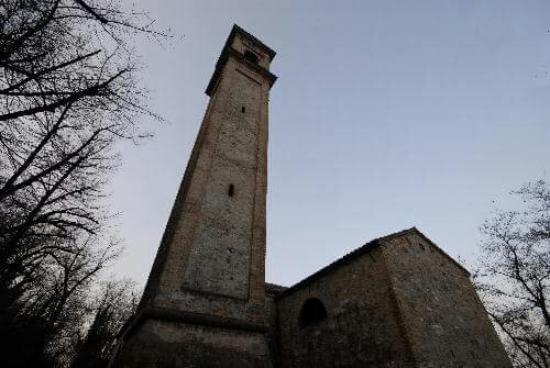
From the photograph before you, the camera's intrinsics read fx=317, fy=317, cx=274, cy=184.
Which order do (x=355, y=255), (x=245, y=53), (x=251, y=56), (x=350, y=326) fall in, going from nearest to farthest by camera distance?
(x=350, y=326), (x=355, y=255), (x=245, y=53), (x=251, y=56)

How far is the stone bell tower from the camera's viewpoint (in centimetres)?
790

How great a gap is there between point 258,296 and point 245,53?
47.9 feet

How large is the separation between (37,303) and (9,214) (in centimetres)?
1377

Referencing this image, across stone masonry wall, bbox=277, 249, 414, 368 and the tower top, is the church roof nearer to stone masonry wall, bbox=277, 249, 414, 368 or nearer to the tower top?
stone masonry wall, bbox=277, 249, 414, 368

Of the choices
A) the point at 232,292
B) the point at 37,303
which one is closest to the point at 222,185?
the point at 232,292

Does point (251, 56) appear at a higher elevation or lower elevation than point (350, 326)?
higher

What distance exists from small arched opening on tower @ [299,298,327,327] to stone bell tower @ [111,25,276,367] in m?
4.52

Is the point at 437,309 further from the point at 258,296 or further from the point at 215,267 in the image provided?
the point at 215,267

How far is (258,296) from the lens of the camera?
980 centimetres

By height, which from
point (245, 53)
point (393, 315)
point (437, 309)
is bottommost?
point (393, 315)

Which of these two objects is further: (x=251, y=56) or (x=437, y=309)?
(x=251, y=56)

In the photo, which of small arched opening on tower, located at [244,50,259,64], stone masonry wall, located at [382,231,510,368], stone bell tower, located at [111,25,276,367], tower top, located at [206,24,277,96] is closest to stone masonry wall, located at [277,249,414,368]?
stone masonry wall, located at [382,231,510,368]

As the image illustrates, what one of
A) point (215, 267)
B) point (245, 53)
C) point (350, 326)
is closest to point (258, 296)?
point (215, 267)

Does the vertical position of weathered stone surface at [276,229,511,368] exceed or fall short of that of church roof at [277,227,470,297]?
it falls short
